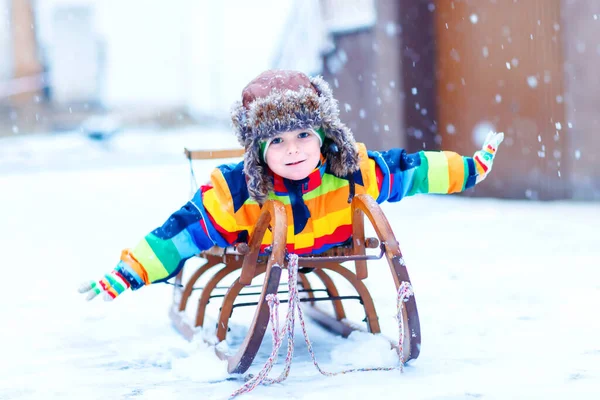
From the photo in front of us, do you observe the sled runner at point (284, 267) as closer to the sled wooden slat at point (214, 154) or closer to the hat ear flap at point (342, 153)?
the hat ear flap at point (342, 153)

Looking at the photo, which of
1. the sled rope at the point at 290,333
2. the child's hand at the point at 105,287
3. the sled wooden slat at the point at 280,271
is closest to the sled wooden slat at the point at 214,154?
the sled wooden slat at the point at 280,271

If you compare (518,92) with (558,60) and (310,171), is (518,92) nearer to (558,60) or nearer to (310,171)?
(558,60)

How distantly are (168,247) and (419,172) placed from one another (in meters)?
0.91

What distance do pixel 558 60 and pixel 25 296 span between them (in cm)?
458

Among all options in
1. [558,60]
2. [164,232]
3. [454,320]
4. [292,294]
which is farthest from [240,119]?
[558,60]

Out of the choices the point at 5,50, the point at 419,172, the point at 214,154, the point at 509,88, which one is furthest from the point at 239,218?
the point at 5,50

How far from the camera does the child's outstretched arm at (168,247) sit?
2.32m

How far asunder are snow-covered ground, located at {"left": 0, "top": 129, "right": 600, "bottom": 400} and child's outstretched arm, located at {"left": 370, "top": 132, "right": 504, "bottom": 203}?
534 mm

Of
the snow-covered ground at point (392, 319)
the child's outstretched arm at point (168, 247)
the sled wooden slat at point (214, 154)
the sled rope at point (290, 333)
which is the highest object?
the sled wooden slat at point (214, 154)

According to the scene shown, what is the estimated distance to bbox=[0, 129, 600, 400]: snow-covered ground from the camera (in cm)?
207

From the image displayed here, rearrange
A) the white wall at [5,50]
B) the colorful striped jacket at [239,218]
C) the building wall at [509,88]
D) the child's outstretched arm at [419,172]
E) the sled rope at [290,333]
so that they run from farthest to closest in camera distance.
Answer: the white wall at [5,50] → the building wall at [509,88] → the child's outstretched arm at [419,172] → the colorful striped jacket at [239,218] → the sled rope at [290,333]

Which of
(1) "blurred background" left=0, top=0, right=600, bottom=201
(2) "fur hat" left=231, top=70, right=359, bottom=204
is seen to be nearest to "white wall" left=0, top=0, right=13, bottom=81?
(1) "blurred background" left=0, top=0, right=600, bottom=201

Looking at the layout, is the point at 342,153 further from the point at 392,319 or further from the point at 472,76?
the point at 472,76

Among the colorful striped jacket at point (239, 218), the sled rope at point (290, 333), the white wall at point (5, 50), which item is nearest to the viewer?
the sled rope at point (290, 333)
